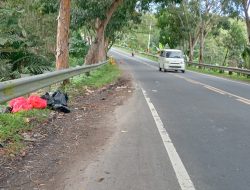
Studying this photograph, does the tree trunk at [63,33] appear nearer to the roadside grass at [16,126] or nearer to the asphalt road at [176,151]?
the asphalt road at [176,151]

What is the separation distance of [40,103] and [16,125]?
2259 mm

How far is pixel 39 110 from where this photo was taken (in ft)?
33.7

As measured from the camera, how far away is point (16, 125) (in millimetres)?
8336

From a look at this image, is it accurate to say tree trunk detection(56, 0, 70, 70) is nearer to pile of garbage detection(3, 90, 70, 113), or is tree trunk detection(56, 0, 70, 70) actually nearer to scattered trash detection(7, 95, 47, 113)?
pile of garbage detection(3, 90, 70, 113)

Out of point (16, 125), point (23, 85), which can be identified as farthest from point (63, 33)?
point (16, 125)

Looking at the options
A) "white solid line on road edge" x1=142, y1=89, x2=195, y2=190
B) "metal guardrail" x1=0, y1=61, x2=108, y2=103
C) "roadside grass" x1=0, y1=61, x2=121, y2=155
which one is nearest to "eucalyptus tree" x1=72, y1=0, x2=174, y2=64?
"metal guardrail" x1=0, y1=61, x2=108, y2=103

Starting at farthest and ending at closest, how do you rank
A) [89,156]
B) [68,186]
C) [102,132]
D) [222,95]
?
[222,95], [102,132], [89,156], [68,186]

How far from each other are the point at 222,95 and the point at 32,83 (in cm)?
901

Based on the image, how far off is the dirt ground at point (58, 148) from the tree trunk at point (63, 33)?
5.30 m

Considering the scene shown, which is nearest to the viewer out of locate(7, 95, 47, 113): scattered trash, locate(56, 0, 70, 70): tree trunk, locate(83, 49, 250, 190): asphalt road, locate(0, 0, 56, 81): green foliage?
locate(83, 49, 250, 190): asphalt road

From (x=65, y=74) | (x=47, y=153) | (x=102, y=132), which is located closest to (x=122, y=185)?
(x=47, y=153)

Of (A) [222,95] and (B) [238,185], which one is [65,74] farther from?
(B) [238,185]

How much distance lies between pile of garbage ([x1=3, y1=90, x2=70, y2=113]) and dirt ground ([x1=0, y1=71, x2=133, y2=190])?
0.30 metres

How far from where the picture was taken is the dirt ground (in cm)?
573
